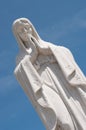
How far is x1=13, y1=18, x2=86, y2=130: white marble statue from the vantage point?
11.2 meters

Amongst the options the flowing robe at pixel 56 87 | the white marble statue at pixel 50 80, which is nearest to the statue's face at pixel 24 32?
the white marble statue at pixel 50 80

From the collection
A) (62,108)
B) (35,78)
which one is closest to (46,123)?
(62,108)

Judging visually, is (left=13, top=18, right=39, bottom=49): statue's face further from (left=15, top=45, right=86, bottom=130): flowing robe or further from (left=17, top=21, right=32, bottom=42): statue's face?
(left=15, top=45, right=86, bottom=130): flowing robe

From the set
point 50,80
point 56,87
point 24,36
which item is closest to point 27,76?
point 50,80

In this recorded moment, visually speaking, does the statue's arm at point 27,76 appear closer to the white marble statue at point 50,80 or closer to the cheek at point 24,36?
the white marble statue at point 50,80

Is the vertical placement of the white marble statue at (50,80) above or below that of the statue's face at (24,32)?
below

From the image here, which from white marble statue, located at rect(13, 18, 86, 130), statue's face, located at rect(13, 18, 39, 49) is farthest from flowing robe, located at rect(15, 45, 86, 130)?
statue's face, located at rect(13, 18, 39, 49)

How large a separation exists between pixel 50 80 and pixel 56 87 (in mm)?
310

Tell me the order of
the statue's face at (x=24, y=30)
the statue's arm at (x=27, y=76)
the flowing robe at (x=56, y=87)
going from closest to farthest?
the flowing robe at (x=56, y=87) < the statue's arm at (x=27, y=76) < the statue's face at (x=24, y=30)

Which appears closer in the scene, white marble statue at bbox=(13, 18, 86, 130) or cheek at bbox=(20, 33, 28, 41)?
white marble statue at bbox=(13, 18, 86, 130)

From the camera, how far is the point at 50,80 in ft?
39.2

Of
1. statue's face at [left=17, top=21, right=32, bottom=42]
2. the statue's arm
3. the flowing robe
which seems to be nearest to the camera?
the flowing robe

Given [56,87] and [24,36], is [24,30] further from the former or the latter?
[56,87]

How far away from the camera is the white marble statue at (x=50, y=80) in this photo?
36.7ft
